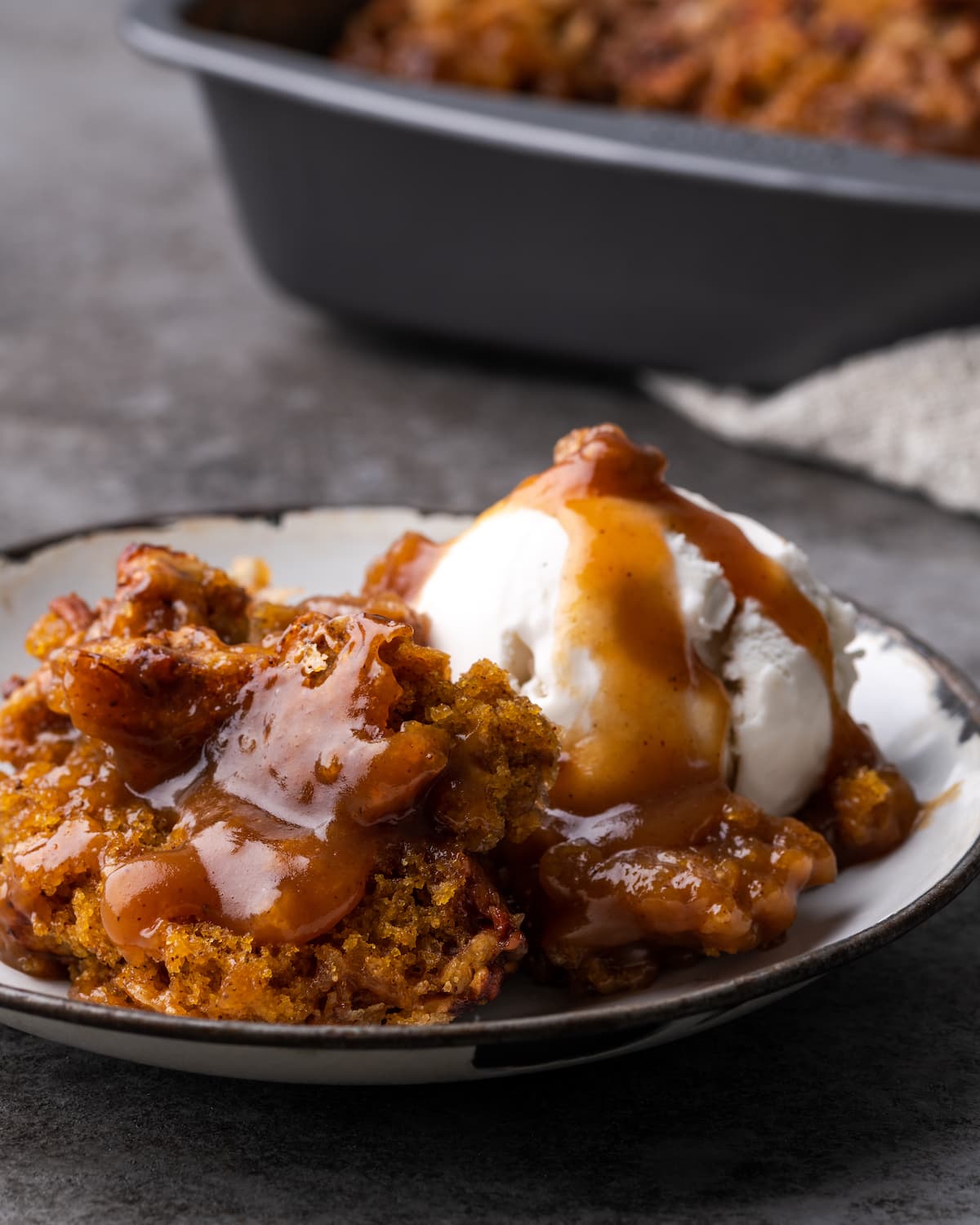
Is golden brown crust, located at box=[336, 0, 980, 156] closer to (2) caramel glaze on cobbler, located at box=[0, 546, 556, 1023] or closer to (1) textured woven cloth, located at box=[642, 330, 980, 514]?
(1) textured woven cloth, located at box=[642, 330, 980, 514]

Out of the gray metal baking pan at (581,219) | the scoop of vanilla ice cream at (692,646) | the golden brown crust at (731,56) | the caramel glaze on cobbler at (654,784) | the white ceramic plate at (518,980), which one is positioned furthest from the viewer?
the golden brown crust at (731,56)

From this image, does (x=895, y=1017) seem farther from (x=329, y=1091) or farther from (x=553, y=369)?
(x=553, y=369)

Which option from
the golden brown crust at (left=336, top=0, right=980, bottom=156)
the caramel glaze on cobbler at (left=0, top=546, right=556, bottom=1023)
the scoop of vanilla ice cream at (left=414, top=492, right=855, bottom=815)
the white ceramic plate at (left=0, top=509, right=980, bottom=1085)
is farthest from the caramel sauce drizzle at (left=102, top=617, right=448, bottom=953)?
the golden brown crust at (left=336, top=0, right=980, bottom=156)

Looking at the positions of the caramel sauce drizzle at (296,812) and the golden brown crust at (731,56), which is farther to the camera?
the golden brown crust at (731,56)

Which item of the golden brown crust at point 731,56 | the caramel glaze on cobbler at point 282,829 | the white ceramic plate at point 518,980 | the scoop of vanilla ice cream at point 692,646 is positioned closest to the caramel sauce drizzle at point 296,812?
the caramel glaze on cobbler at point 282,829

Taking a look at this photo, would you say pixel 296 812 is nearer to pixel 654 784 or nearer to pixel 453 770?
pixel 453 770

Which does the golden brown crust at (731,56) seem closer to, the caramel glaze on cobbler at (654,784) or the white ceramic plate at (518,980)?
the white ceramic plate at (518,980)
